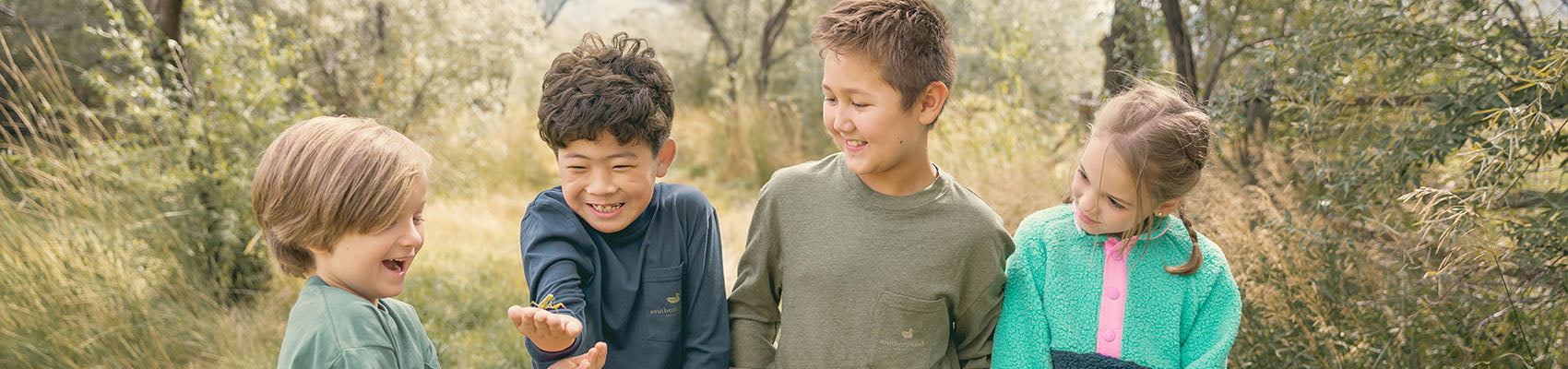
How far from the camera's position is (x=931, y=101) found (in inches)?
85.5

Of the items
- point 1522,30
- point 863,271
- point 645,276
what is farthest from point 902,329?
point 1522,30

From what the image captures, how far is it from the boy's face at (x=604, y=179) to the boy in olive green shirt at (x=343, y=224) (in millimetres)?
312

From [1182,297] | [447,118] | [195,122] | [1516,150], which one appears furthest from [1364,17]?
[447,118]

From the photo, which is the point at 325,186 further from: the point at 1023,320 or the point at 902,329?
the point at 1023,320

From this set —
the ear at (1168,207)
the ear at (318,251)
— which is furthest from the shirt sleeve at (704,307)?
the ear at (1168,207)

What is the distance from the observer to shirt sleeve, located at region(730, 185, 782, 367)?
224 centimetres

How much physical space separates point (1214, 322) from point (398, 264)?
171 cm

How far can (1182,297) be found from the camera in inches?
85.3

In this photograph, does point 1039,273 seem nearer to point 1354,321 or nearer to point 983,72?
point 1354,321

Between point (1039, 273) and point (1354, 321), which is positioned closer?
point (1039, 273)

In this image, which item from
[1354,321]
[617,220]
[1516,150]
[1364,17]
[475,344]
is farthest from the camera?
[475,344]

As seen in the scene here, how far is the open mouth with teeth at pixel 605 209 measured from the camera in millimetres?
2090

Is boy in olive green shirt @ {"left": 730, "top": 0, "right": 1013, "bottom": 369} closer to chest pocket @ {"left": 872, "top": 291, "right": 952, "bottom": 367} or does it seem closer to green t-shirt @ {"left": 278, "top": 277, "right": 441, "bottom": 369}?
chest pocket @ {"left": 872, "top": 291, "right": 952, "bottom": 367}

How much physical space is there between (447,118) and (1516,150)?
790 cm
